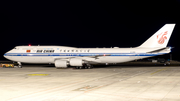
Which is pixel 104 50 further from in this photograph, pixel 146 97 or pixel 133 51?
pixel 146 97

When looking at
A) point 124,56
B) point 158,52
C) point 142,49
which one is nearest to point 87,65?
point 124,56

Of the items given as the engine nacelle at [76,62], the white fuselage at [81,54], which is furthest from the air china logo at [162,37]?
the engine nacelle at [76,62]

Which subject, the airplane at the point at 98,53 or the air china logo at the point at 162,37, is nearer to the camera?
the airplane at the point at 98,53

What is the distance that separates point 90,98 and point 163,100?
493cm

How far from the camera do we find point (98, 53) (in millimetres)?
43656

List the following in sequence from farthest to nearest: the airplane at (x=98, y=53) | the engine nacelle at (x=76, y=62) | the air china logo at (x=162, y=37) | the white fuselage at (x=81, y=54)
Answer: the white fuselage at (x=81, y=54), the air china logo at (x=162, y=37), the airplane at (x=98, y=53), the engine nacelle at (x=76, y=62)

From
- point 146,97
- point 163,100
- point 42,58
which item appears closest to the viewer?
point 163,100

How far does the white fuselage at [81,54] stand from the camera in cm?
4288

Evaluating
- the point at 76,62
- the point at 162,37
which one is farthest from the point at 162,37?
the point at 76,62

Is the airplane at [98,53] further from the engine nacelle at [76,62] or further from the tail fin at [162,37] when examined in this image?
the engine nacelle at [76,62]

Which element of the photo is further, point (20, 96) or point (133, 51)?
point (133, 51)

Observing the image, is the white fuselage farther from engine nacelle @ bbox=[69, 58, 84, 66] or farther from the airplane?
engine nacelle @ bbox=[69, 58, 84, 66]

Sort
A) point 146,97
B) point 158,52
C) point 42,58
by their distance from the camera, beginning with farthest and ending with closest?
point 42,58 < point 158,52 < point 146,97

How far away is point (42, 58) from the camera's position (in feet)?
145
